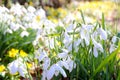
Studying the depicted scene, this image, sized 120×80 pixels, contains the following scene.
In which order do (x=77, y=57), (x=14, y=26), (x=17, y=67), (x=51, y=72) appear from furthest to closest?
(x=14, y=26) → (x=77, y=57) → (x=17, y=67) → (x=51, y=72)

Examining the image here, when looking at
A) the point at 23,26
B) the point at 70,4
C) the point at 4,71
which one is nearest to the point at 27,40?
the point at 23,26

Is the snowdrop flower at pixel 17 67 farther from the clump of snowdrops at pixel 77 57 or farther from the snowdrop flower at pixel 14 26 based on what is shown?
the snowdrop flower at pixel 14 26

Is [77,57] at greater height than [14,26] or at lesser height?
lesser

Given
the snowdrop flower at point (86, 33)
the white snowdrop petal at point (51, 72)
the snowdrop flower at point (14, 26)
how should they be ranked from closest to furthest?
the white snowdrop petal at point (51, 72) < the snowdrop flower at point (86, 33) < the snowdrop flower at point (14, 26)

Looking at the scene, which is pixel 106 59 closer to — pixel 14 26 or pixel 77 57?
pixel 77 57

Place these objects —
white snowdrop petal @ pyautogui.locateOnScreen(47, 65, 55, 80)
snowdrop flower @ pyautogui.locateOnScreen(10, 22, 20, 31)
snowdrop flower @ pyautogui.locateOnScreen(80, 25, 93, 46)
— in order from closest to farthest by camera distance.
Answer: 1. white snowdrop petal @ pyautogui.locateOnScreen(47, 65, 55, 80)
2. snowdrop flower @ pyautogui.locateOnScreen(80, 25, 93, 46)
3. snowdrop flower @ pyautogui.locateOnScreen(10, 22, 20, 31)

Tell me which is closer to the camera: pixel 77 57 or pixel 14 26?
pixel 77 57

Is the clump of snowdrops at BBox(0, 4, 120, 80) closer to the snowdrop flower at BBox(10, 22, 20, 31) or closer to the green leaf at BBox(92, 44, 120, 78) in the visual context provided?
the green leaf at BBox(92, 44, 120, 78)

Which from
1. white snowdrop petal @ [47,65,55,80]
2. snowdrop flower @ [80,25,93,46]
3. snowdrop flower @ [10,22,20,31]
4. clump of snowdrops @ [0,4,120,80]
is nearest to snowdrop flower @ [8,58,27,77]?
clump of snowdrops @ [0,4,120,80]

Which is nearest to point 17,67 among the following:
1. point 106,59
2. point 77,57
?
point 77,57

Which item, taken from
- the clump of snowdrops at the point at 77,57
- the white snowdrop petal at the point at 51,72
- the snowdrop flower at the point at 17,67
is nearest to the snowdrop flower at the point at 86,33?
the clump of snowdrops at the point at 77,57

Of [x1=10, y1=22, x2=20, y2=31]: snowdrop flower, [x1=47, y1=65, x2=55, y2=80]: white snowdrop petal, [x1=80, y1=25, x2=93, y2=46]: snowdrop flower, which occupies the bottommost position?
[x1=47, y1=65, x2=55, y2=80]: white snowdrop petal

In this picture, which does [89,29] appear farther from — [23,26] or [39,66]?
[23,26]
